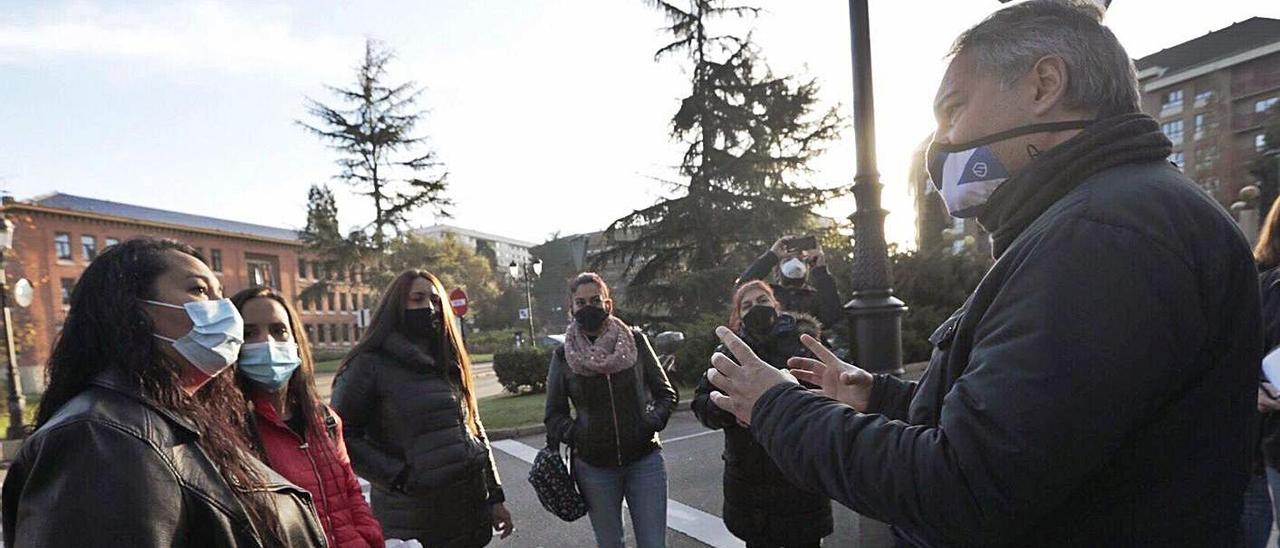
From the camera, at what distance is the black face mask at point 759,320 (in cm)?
406

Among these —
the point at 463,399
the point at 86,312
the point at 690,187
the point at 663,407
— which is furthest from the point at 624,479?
the point at 690,187

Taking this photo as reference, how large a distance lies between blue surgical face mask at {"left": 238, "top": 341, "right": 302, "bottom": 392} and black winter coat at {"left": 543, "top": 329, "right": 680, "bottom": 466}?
175 cm

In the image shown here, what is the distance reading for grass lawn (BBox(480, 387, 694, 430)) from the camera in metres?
11.6

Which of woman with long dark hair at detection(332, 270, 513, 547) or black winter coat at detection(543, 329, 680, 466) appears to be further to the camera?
black winter coat at detection(543, 329, 680, 466)

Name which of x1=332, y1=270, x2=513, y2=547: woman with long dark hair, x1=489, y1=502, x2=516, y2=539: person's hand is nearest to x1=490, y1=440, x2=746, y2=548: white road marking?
x1=489, y1=502, x2=516, y2=539: person's hand

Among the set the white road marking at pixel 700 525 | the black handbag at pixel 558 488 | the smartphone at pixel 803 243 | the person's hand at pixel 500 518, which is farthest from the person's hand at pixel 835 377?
the smartphone at pixel 803 243

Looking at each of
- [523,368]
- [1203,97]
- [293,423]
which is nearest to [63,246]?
[523,368]

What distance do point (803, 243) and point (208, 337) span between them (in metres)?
5.02

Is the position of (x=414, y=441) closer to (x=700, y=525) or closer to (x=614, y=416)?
(x=614, y=416)

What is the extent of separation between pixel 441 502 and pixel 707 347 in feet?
37.3

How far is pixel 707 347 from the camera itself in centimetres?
1448

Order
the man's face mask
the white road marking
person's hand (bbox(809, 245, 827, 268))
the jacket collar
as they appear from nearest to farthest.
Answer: the man's face mask < the jacket collar < the white road marking < person's hand (bbox(809, 245, 827, 268))

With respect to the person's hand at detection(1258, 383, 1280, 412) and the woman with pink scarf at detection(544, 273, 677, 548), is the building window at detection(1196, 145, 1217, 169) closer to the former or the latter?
the person's hand at detection(1258, 383, 1280, 412)

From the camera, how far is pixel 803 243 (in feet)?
20.2
